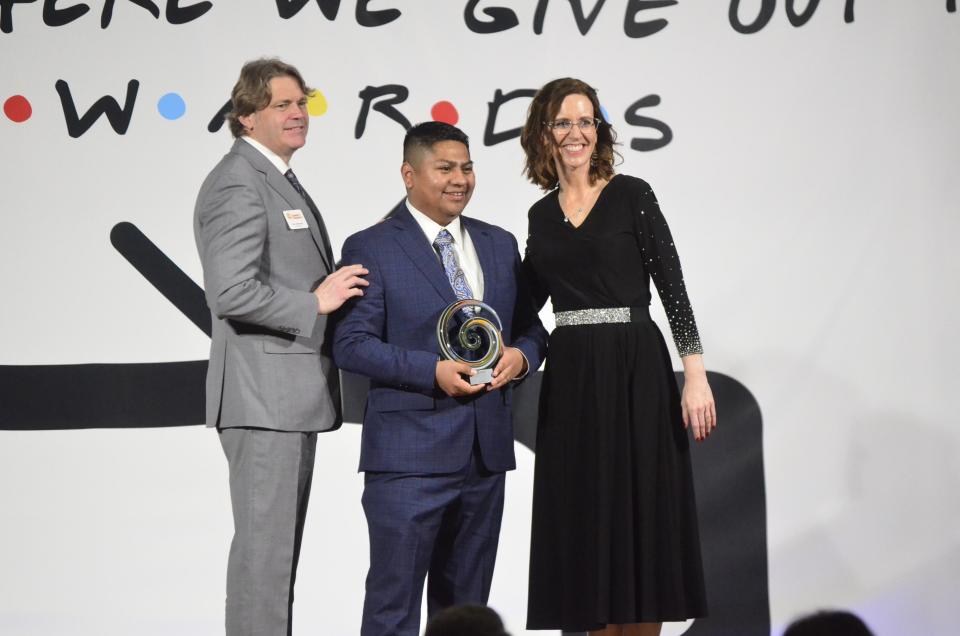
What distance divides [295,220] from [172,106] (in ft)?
4.62

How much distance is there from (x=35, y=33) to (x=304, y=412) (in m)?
2.17

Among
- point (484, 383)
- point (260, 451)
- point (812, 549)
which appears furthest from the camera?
point (812, 549)

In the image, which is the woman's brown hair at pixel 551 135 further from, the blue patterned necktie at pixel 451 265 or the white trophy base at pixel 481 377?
the white trophy base at pixel 481 377

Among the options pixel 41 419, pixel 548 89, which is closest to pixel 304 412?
pixel 548 89

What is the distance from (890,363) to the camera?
4047mm

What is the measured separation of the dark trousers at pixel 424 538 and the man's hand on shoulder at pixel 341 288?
45cm

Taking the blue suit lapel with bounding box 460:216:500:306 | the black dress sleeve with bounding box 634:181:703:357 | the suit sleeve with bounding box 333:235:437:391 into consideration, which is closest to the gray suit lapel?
the suit sleeve with bounding box 333:235:437:391

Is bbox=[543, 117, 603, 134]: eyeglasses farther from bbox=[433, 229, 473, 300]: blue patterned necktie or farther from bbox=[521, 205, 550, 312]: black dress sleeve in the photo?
bbox=[433, 229, 473, 300]: blue patterned necktie

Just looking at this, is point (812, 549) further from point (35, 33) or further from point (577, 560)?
point (35, 33)

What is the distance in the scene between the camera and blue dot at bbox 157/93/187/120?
4090 millimetres

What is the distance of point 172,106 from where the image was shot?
4.09 meters

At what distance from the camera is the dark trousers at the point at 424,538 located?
2.77 m

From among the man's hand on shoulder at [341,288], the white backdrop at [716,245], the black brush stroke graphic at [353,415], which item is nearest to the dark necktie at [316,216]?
the man's hand on shoulder at [341,288]

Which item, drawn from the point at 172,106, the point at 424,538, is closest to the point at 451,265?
the point at 424,538
